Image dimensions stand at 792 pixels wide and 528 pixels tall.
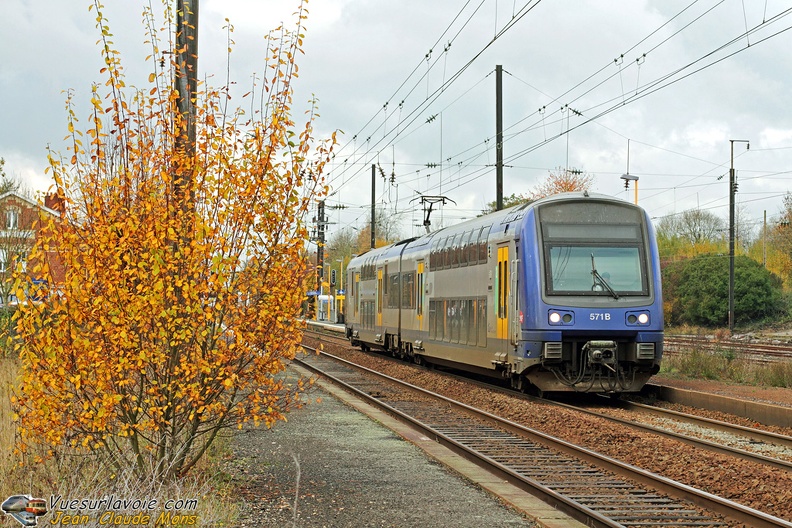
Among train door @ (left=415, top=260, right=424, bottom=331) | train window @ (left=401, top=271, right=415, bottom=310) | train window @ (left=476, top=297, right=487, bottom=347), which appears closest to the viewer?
train window @ (left=476, top=297, right=487, bottom=347)

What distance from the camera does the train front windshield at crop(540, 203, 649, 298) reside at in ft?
54.0

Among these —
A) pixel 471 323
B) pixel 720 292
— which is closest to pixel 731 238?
pixel 720 292

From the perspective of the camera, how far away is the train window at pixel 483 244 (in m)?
18.8

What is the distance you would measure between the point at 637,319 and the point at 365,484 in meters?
8.38

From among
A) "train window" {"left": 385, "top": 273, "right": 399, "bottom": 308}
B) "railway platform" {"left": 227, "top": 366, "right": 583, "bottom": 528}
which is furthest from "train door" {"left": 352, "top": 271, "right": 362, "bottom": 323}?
"railway platform" {"left": 227, "top": 366, "right": 583, "bottom": 528}

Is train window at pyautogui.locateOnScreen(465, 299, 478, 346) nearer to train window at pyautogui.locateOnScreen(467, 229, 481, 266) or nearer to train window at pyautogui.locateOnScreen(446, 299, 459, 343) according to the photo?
train window at pyautogui.locateOnScreen(467, 229, 481, 266)

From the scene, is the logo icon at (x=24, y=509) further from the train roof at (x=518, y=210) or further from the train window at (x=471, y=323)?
the train window at (x=471, y=323)

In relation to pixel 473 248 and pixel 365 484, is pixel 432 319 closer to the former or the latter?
pixel 473 248

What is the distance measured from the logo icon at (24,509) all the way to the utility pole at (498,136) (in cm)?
2156

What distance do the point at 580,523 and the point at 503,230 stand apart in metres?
10.2

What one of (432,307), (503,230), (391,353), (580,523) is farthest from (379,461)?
(391,353)

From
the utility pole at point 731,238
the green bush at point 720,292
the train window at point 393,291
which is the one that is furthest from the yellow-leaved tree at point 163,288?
the green bush at point 720,292

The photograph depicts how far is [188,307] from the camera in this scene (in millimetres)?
7316

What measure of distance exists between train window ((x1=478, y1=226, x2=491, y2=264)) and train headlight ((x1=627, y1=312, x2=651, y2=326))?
10.8 feet
